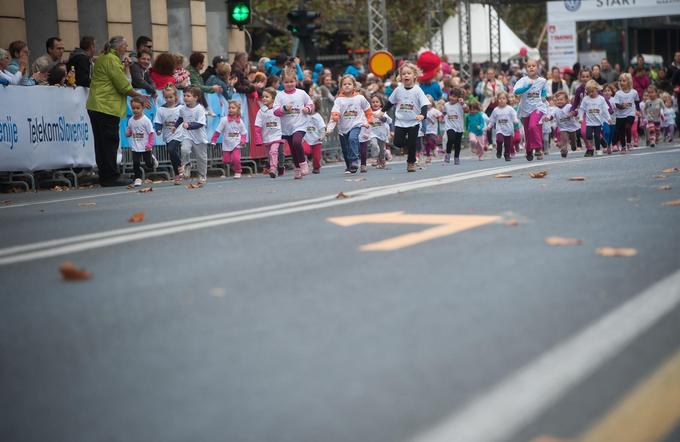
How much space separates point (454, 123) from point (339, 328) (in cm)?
1939

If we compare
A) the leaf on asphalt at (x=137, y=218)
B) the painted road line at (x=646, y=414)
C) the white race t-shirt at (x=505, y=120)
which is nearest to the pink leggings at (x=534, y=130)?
the white race t-shirt at (x=505, y=120)

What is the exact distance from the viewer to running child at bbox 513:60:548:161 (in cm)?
2256

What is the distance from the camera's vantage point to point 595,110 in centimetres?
2412

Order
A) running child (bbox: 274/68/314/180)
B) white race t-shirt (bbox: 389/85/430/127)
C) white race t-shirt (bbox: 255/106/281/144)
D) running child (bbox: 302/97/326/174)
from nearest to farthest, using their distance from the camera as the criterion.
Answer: running child (bbox: 274/68/314/180) < white race t-shirt (bbox: 389/85/430/127) < white race t-shirt (bbox: 255/106/281/144) < running child (bbox: 302/97/326/174)

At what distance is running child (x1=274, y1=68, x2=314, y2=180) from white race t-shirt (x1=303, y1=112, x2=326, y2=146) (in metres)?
1.15

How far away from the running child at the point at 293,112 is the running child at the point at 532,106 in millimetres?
4313

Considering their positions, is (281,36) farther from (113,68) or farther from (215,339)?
(215,339)

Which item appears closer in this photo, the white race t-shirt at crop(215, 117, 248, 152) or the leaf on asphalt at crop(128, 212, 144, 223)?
the leaf on asphalt at crop(128, 212, 144, 223)

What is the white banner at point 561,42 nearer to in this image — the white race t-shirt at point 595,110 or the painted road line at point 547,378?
the white race t-shirt at point 595,110

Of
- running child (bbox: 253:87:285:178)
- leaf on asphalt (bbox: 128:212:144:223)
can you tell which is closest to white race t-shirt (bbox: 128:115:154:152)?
running child (bbox: 253:87:285:178)

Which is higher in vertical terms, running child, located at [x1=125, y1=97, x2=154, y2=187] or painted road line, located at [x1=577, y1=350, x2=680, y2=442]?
running child, located at [x1=125, y1=97, x2=154, y2=187]

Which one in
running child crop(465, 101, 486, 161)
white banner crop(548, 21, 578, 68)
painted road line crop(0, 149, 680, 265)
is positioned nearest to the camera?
painted road line crop(0, 149, 680, 265)

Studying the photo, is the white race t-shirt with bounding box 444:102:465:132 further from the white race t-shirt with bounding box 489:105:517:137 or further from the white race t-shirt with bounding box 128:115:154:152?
the white race t-shirt with bounding box 128:115:154:152

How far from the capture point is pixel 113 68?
1834cm
